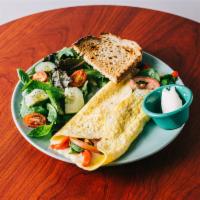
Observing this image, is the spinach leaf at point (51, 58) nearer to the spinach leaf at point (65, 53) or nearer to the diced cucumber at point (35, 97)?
the spinach leaf at point (65, 53)

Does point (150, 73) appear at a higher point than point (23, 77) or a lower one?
lower

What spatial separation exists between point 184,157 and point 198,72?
2.15 ft

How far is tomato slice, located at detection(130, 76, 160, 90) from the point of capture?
7.20 ft

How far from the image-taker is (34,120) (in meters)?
2.03

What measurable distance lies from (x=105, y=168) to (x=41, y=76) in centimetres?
65

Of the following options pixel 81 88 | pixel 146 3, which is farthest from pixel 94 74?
pixel 146 3

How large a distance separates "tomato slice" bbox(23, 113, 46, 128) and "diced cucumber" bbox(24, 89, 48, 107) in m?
0.06

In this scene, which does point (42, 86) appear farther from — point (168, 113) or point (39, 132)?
point (168, 113)

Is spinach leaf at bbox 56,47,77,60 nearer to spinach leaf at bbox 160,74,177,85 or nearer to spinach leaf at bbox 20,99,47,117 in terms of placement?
spinach leaf at bbox 20,99,47,117

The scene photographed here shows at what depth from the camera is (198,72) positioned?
2.39m

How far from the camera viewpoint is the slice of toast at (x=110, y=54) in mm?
2373

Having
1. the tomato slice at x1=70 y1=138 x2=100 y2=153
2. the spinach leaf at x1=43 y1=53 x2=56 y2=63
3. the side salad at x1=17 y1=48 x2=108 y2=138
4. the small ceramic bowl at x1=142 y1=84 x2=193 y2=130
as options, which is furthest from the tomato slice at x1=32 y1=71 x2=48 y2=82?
the small ceramic bowl at x1=142 y1=84 x2=193 y2=130

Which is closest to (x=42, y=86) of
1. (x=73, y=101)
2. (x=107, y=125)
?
(x=73, y=101)

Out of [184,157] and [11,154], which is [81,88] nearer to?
[11,154]
